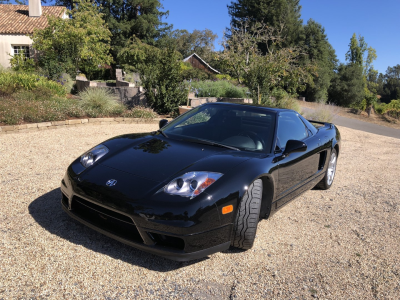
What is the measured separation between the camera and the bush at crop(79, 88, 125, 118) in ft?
31.4

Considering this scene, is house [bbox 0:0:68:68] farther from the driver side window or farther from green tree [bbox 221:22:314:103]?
the driver side window

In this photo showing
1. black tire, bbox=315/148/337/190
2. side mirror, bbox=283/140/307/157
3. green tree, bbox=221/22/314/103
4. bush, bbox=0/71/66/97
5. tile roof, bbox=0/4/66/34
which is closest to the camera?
side mirror, bbox=283/140/307/157

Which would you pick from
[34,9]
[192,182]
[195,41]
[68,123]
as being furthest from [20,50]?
[195,41]

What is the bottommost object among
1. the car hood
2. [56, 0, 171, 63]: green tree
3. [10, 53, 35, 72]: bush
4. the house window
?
the car hood

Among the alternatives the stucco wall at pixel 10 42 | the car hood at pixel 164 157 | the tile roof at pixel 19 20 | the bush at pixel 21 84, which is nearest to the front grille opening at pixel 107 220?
the car hood at pixel 164 157

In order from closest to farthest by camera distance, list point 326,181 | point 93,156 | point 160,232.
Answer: point 160,232
point 93,156
point 326,181

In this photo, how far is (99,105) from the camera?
985cm

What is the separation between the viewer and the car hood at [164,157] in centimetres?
273

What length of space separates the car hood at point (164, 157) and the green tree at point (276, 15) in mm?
40725

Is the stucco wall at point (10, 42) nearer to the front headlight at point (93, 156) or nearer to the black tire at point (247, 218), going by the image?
the front headlight at point (93, 156)

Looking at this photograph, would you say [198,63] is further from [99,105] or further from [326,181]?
[326,181]

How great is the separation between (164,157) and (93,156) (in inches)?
28.5

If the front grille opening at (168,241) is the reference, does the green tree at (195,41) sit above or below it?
above

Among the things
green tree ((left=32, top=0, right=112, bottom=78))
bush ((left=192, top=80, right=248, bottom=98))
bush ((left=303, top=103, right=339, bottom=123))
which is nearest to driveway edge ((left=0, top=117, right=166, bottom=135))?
bush ((left=192, top=80, right=248, bottom=98))
